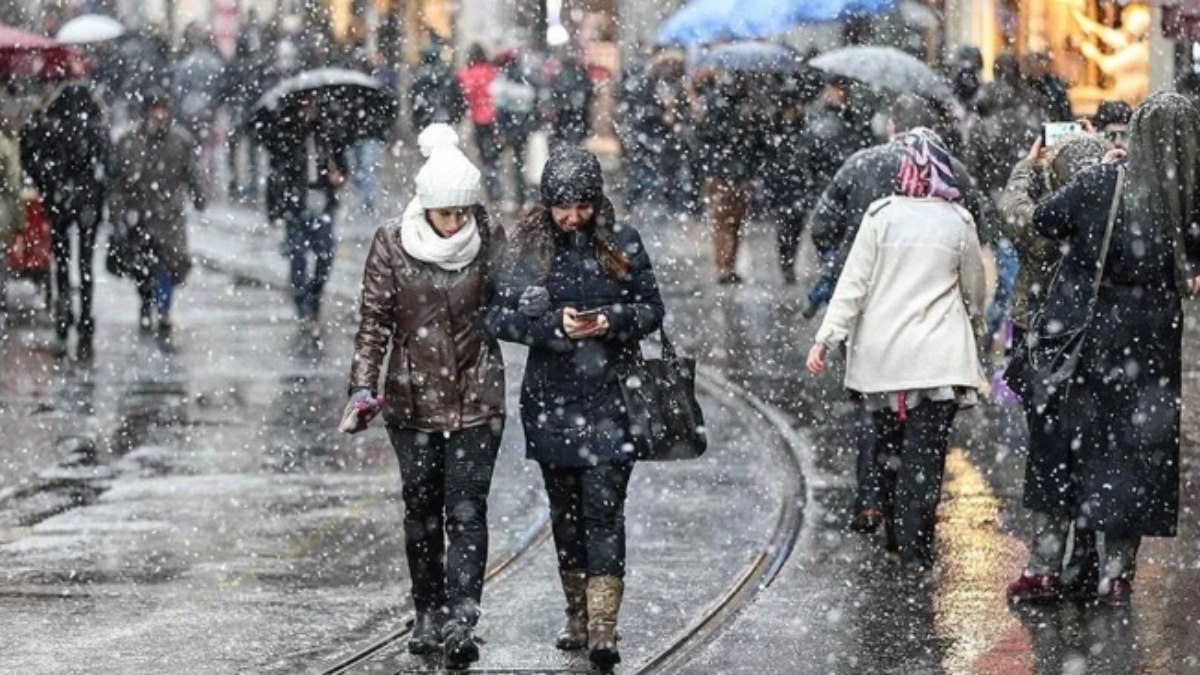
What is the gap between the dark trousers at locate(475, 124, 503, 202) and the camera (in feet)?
103

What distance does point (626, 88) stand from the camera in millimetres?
31656

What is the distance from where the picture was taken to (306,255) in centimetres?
1942

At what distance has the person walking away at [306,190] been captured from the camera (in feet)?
63.7

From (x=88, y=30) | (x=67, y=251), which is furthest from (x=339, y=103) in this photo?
(x=67, y=251)

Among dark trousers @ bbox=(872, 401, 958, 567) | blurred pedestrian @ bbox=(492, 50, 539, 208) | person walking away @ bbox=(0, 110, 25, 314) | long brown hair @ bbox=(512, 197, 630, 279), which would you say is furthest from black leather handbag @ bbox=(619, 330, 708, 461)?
blurred pedestrian @ bbox=(492, 50, 539, 208)

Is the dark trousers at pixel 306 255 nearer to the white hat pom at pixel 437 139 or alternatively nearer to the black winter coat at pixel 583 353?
the white hat pom at pixel 437 139

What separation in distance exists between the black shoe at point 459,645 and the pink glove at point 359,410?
0.69 m

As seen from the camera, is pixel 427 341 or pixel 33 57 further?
pixel 33 57

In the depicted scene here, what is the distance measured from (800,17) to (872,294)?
663 inches

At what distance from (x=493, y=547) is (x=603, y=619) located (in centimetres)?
229

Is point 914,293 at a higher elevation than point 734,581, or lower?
higher

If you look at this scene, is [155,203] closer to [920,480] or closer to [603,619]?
[920,480]

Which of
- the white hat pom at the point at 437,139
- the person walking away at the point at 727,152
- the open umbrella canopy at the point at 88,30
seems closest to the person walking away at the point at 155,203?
the open umbrella canopy at the point at 88,30

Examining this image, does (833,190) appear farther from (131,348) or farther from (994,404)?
(131,348)
